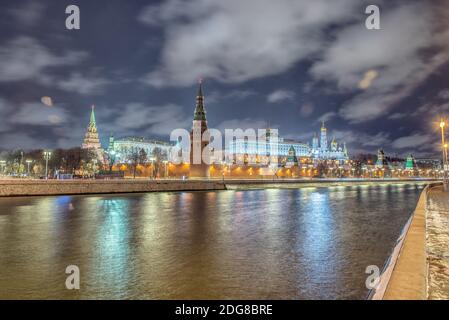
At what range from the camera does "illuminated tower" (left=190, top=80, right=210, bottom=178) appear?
81250 mm

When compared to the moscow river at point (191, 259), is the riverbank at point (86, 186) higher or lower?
higher

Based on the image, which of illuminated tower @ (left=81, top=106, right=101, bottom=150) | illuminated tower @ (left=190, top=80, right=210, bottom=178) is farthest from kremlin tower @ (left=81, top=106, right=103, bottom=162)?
illuminated tower @ (left=190, top=80, right=210, bottom=178)

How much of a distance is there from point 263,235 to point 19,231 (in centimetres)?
873

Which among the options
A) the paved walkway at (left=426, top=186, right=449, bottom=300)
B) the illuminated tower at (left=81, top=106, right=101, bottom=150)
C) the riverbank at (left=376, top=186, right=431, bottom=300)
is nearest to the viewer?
the riverbank at (left=376, top=186, right=431, bottom=300)

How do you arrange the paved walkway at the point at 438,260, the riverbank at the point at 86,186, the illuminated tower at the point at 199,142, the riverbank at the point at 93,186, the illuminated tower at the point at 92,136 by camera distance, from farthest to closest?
the illuminated tower at the point at 92,136
the illuminated tower at the point at 199,142
the riverbank at the point at 93,186
the riverbank at the point at 86,186
the paved walkway at the point at 438,260

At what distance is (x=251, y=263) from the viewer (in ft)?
25.2

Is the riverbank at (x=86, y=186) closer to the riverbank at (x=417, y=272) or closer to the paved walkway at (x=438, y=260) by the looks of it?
the paved walkway at (x=438, y=260)

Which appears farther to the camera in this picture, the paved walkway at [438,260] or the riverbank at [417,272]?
the paved walkway at [438,260]

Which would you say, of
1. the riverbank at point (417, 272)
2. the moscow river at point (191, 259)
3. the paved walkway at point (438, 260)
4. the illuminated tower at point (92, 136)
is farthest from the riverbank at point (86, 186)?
the illuminated tower at point (92, 136)

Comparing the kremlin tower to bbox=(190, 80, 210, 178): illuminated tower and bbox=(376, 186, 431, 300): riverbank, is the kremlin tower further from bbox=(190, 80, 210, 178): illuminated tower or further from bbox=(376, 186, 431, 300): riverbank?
bbox=(376, 186, 431, 300): riverbank

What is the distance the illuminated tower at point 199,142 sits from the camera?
267 feet
